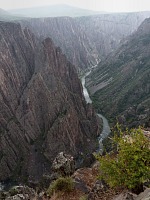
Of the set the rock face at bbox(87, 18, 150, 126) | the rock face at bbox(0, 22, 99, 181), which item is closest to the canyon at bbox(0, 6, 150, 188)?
the rock face at bbox(0, 22, 99, 181)

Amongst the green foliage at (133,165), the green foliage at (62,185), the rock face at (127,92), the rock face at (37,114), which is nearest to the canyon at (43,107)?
the rock face at (37,114)

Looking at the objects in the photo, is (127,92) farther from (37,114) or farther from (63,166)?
(63,166)

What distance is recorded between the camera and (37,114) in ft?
415

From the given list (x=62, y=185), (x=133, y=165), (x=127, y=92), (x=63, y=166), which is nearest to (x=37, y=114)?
(x=127, y=92)

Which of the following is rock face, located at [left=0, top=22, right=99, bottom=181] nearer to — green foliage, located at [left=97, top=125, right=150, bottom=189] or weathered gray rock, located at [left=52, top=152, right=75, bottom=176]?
weathered gray rock, located at [left=52, top=152, right=75, bottom=176]

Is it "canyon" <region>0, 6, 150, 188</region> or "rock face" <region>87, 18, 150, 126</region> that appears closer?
"canyon" <region>0, 6, 150, 188</region>

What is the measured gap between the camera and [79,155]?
358 feet

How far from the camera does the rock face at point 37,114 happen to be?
110m

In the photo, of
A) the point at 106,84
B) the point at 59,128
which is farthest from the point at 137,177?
the point at 106,84

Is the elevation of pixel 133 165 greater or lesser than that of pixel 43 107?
greater

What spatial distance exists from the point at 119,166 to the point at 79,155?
92222 millimetres

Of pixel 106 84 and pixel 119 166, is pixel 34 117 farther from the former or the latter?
pixel 119 166

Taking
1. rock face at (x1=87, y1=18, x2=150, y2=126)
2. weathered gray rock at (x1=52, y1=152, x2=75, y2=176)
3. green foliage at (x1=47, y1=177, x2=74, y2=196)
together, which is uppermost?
green foliage at (x1=47, y1=177, x2=74, y2=196)

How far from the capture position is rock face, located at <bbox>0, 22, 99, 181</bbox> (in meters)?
110
